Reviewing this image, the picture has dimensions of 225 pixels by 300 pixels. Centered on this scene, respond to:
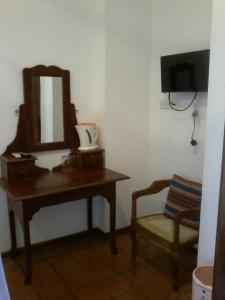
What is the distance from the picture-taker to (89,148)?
270cm

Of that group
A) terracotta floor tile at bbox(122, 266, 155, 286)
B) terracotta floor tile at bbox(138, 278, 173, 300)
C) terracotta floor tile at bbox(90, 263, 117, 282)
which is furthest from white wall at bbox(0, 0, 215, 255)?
terracotta floor tile at bbox(138, 278, 173, 300)

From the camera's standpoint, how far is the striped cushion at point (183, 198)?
2303 mm

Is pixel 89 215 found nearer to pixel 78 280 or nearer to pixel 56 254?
pixel 56 254

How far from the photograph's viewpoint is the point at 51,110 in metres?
2.60

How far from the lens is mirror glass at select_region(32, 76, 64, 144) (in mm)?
2508

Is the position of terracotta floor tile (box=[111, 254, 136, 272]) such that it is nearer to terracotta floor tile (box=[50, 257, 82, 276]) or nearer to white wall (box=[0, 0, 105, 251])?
terracotta floor tile (box=[50, 257, 82, 276])

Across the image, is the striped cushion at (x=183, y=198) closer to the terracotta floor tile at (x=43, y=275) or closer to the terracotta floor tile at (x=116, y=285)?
Answer: the terracotta floor tile at (x=116, y=285)

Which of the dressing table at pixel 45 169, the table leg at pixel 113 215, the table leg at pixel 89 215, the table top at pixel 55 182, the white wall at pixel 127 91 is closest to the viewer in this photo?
the table top at pixel 55 182

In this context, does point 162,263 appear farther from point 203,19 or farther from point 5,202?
point 203,19

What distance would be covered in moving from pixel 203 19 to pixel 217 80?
926 mm

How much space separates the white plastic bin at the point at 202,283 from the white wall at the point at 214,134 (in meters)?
0.10

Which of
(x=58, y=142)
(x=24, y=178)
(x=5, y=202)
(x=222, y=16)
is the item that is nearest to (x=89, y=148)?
(x=58, y=142)

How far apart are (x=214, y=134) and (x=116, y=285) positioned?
135 cm

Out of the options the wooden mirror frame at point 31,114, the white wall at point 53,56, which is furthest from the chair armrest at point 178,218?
the wooden mirror frame at point 31,114
